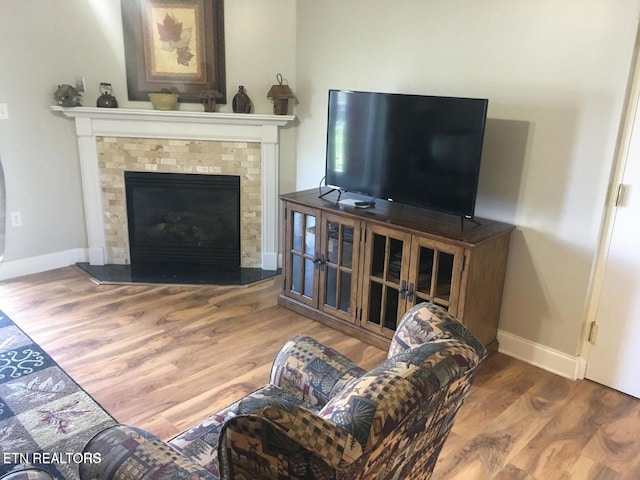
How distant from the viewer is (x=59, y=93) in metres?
3.80

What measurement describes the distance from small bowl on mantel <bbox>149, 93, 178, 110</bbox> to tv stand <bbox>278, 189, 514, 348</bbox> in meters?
1.24

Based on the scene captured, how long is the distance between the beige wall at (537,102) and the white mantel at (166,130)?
3.61ft

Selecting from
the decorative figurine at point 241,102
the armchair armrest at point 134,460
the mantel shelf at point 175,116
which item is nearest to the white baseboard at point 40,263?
the mantel shelf at point 175,116

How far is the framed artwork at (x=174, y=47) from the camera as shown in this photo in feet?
12.7

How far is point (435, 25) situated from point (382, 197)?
106 cm

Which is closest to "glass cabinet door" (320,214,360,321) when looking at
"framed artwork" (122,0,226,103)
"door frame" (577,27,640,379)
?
"door frame" (577,27,640,379)

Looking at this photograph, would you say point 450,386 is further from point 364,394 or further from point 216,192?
point 216,192

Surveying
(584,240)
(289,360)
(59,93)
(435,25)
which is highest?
(435,25)

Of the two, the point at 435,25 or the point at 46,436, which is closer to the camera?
the point at 46,436

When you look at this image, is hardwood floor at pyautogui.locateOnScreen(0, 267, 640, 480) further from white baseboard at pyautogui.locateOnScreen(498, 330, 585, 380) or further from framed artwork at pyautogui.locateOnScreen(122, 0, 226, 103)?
framed artwork at pyautogui.locateOnScreen(122, 0, 226, 103)

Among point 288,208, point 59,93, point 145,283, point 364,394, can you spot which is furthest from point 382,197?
point 59,93

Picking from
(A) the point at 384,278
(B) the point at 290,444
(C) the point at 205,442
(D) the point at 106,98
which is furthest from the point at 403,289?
(D) the point at 106,98

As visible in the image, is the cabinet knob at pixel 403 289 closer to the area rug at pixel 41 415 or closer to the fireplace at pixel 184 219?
the area rug at pixel 41 415

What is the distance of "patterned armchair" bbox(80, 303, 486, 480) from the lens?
1.01m
